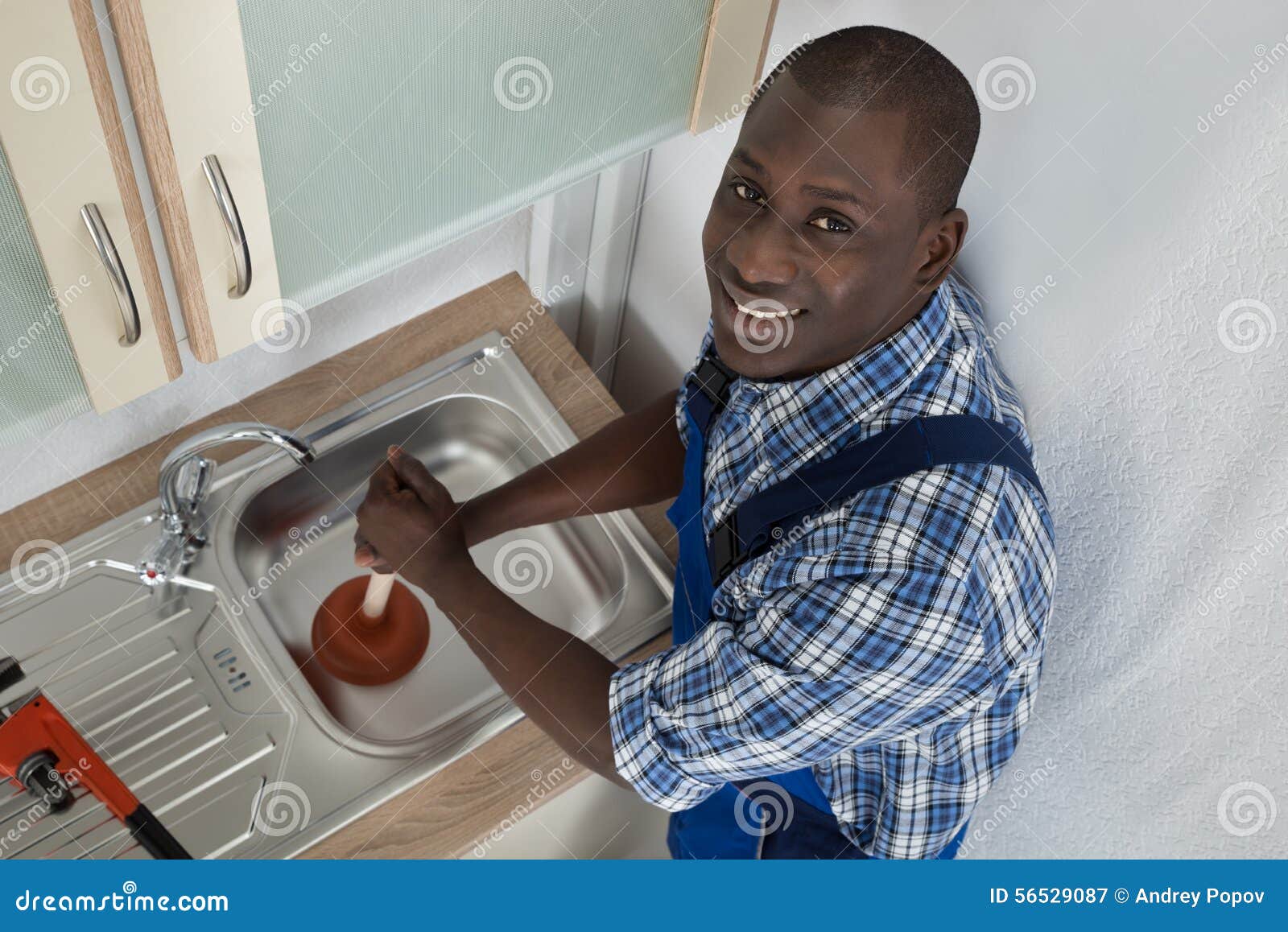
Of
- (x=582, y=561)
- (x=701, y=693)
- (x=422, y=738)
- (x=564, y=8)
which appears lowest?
(x=422, y=738)

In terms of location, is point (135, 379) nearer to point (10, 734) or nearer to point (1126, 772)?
point (10, 734)

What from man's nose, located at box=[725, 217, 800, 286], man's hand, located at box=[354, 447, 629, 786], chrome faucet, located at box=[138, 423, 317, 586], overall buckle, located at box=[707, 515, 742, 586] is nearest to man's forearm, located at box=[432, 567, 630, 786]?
man's hand, located at box=[354, 447, 629, 786]

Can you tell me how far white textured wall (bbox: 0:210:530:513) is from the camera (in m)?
1.20

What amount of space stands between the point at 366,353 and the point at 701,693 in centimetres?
73

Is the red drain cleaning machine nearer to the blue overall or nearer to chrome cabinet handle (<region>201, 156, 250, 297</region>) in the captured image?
chrome cabinet handle (<region>201, 156, 250, 297</region>)

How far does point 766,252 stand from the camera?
31.2 inches

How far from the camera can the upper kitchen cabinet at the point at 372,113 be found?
2.20 feet

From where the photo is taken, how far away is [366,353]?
1363 mm

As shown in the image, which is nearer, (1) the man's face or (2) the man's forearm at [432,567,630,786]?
(1) the man's face

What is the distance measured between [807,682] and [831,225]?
0.33 metres

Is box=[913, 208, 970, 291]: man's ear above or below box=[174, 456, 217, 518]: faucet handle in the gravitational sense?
above
